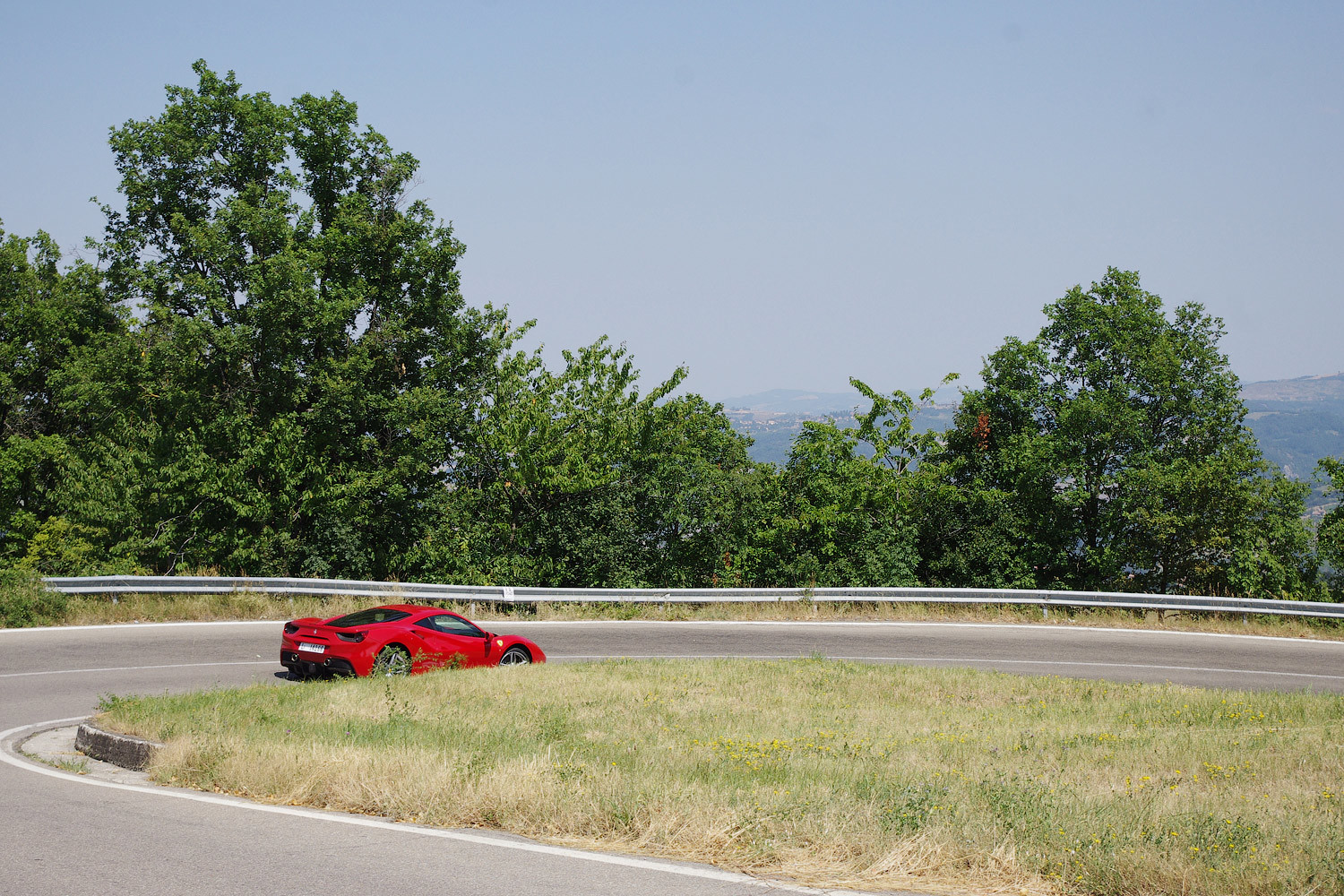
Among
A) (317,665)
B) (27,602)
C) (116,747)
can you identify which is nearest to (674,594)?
(317,665)

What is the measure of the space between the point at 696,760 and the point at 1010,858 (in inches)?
135

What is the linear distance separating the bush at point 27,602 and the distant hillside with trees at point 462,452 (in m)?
7.45

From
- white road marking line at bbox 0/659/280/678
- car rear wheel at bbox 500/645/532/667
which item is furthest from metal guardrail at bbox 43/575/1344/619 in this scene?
car rear wheel at bbox 500/645/532/667

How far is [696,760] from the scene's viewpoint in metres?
8.90

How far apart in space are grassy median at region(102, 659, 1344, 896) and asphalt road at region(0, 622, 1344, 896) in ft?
1.94

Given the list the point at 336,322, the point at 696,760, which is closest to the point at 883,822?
the point at 696,760

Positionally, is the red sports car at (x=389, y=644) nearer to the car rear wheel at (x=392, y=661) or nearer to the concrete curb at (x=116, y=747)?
the car rear wheel at (x=392, y=661)

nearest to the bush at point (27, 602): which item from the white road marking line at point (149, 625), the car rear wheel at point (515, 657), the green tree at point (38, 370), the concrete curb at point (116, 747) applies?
the white road marking line at point (149, 625)

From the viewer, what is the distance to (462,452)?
32.0m

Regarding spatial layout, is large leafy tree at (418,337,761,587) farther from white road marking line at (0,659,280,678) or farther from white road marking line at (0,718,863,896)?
white road marking line at (0,718,863,896)

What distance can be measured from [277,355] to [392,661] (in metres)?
17.4

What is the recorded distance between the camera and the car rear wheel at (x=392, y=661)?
14352 mm

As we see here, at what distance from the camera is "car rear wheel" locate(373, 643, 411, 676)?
14.4 meters

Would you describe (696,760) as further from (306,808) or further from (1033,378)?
(1033,378)
